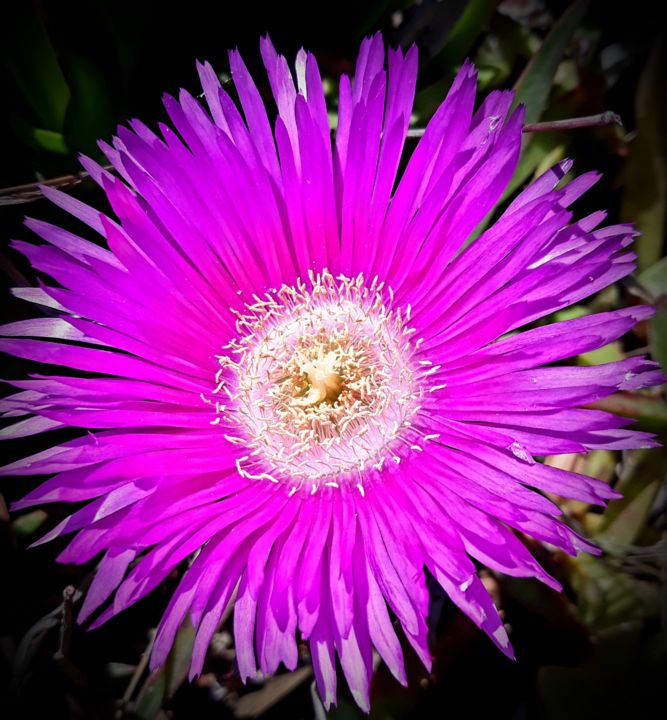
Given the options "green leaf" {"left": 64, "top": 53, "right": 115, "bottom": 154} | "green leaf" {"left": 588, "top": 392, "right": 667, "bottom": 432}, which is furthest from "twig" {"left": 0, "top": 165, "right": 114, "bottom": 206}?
"green leaf" {"left": 588, "top": 392, "right": 667, "bottom": 432}

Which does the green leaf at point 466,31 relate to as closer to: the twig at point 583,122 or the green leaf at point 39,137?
the twig at point 583,122

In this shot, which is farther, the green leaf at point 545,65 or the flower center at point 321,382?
the flower center at point 321,382

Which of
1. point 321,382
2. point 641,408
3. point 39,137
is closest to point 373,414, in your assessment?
point 321,382

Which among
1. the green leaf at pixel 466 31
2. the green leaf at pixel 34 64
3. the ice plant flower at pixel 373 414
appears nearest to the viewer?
the ice plant flower at pixel 373 414

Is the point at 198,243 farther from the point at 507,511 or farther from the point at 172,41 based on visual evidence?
the point at 507,511

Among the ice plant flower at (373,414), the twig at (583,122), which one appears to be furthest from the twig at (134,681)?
the twig at (583,122)
